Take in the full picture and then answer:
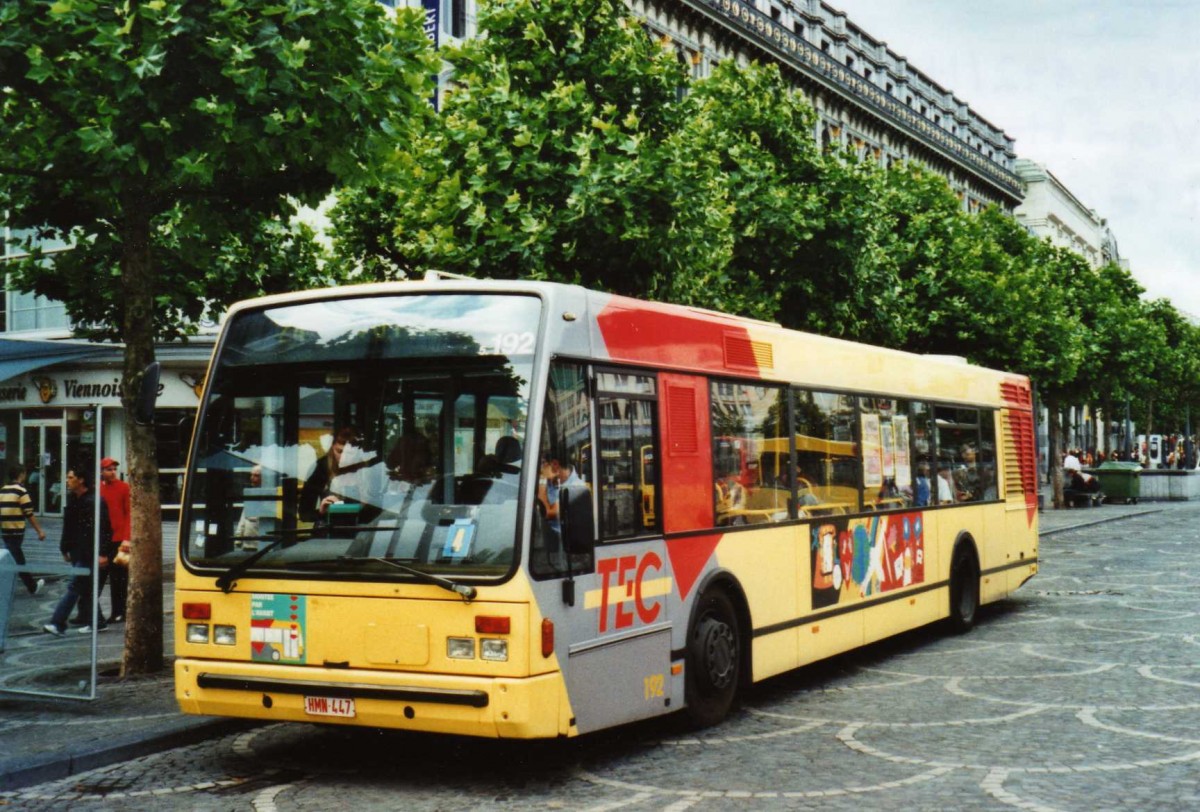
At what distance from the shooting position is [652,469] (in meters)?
8.30

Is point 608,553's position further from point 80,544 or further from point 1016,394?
point 1016,394

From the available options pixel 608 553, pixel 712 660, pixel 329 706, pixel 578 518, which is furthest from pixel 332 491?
pixel 712 660

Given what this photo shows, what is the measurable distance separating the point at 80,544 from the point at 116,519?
3835 millimetres

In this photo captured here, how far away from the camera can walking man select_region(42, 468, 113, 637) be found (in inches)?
381

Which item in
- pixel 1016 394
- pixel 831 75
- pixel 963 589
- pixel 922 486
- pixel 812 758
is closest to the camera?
pixel 812 758

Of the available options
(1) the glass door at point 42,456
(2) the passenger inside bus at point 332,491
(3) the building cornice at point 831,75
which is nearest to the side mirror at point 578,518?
(2) the passenger inside bus at point 332,491

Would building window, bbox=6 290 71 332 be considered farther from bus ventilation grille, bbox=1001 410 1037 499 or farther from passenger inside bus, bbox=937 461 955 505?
passenger inside bus, bbox=937 461 955 505

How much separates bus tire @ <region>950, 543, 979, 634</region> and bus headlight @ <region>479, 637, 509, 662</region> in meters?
7.78

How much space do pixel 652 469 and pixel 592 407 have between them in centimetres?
77

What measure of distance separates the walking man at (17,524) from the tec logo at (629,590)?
4681 mm

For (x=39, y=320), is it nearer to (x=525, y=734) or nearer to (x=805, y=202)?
(x=805, y=202)

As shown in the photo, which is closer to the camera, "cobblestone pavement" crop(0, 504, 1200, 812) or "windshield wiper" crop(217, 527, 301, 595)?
"cobblestone pavement" crop(0, 504, 1200, 812)

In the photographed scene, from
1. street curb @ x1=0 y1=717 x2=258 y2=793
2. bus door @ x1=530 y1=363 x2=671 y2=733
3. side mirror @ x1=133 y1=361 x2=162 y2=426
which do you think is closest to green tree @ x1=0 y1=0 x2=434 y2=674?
side mirror @ x1=133 y1=361 x2=162 y2=426

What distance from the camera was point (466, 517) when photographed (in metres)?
7.14
